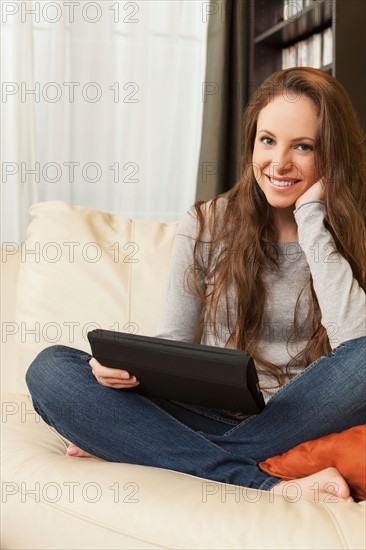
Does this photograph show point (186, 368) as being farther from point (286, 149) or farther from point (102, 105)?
point (102, 105)

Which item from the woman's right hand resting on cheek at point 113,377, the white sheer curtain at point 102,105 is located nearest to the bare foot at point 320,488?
the woman's right hand resting on cheek at point 113,377

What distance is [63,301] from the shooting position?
172 centimetres

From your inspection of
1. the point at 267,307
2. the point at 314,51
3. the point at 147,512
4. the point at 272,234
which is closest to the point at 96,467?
the point at 147,512

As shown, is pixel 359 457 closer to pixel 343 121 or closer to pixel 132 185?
Result: pixel 343 121

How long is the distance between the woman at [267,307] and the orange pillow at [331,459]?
3 centimetres

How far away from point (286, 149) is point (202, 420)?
0.56 m

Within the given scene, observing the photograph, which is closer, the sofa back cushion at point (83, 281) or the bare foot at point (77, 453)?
the bare foot at point (77, 453)

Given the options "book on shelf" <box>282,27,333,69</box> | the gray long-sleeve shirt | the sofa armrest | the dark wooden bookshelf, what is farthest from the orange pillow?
"book on shelf" <box>282,27,333,69</box>

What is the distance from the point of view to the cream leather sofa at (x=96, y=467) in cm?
102

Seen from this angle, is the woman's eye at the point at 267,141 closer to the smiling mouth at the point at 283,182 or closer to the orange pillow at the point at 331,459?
the smiling mouth at the point at 283,182

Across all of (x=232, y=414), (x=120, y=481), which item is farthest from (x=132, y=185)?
(x=120, y=481)

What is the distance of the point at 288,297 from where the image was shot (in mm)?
1556

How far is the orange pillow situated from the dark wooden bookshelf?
1.27 meters

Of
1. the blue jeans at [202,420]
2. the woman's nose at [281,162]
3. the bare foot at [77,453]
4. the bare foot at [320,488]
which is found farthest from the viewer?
the woman's nose at [281,162]
